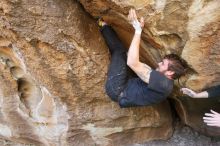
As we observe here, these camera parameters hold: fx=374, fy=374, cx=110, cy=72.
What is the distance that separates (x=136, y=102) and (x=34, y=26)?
107 cm

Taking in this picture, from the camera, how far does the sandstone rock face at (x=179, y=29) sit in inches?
107

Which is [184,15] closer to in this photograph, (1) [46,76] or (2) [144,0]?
(2) [144,0]

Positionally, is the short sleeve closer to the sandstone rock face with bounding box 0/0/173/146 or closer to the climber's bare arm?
the climber's bare arm

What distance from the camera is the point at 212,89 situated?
3.16 metres

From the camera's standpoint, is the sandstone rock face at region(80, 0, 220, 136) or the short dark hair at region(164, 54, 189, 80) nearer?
the sandstone rock face at region(80, 0, 220, 136)

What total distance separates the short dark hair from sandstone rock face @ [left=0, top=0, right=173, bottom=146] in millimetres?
198

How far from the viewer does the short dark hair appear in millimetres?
3000

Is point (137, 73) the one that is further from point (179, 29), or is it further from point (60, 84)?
point (60, 84)

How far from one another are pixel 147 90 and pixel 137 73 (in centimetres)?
17

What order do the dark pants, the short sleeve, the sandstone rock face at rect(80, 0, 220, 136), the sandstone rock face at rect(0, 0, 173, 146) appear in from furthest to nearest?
the dark pants, the sandstone rock face at rect(0, 0, 173, 146), the short sleeve, the sandstone rock face at rect(80, 0, 220, 136)

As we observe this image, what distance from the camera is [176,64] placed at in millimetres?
2998

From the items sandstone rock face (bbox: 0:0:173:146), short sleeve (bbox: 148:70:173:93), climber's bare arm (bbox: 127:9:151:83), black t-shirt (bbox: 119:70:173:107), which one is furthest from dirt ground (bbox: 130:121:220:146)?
climber's bare arm (bbox: 127:9:151:83)

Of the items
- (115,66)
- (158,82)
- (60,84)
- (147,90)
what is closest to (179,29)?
(158,82)

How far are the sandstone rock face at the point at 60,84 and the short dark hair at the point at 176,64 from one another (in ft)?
0.65
